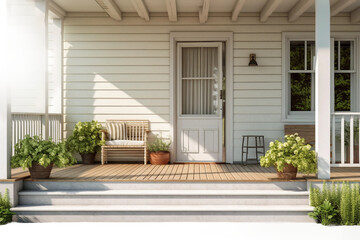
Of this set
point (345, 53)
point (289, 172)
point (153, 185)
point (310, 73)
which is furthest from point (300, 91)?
point (153, 185)

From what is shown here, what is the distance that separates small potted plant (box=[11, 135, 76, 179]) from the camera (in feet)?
15.6

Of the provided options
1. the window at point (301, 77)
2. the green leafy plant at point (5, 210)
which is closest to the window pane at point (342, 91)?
the window at point (301, 77)

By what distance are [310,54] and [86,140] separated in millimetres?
4533

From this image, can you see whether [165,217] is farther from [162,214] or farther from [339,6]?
[339,6]

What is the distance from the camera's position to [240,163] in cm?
696

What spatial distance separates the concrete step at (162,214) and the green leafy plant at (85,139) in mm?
2190

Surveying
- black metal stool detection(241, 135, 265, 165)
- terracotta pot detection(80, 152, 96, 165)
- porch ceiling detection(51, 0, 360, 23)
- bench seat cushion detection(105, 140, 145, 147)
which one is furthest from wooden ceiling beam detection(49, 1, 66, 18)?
black metal stool detection(241, 135, 265, 165)

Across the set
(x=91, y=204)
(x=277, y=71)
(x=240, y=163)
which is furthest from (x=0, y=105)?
(x=277, y=71)

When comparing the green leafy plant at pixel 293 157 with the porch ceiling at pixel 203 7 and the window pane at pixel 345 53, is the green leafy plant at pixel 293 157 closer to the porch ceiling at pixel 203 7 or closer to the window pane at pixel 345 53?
the porch ceiling at pixel 203 7

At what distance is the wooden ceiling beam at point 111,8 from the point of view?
602 centimetres

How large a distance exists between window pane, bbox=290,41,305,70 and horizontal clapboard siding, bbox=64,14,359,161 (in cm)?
26

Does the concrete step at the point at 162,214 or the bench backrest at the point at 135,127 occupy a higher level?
the bench backrest at the point at 135,127

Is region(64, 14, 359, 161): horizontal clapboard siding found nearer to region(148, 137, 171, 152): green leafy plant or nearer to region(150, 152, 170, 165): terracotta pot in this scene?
region(148, 137, 171, 152): green leafy plant

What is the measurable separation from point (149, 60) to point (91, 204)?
3.26 meters
